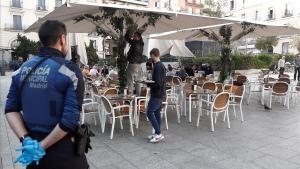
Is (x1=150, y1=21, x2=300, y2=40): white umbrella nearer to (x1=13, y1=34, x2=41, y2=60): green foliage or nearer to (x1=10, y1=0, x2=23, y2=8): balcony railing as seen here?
(x1=13, y1=34, x2=41, y2=60): green foliage

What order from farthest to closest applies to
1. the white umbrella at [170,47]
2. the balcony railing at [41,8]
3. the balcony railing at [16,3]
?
the balcony railing at [41,8]
the balcony railing at [16,3]
the white umbrella at [170,47]

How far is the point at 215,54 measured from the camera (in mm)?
22219

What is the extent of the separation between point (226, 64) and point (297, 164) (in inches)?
257

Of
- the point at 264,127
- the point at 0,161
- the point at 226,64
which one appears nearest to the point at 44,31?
the point at 0,161

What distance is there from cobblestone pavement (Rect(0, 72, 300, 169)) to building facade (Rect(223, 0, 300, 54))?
97.5ft

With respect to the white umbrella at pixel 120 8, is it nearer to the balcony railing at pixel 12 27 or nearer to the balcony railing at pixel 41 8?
the balcony railing at pixel 12 27

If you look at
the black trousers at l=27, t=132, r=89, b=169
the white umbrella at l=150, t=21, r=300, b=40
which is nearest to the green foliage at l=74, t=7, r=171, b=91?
the white umbrella at l=150, t=21, r=300, b=40

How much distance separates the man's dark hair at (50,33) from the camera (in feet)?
6.15

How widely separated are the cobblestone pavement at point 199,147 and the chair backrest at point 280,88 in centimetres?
155

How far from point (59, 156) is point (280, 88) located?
7.72 meters

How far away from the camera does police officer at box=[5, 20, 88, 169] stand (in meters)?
1.79

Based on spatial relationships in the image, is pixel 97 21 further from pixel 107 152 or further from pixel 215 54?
pixel 215 54

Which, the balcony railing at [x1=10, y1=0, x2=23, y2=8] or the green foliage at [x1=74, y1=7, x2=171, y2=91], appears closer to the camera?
the green foliage at [x1=74, y1=7, x2=171, y2=91]

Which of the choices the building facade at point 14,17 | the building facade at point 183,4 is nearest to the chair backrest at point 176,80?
the building facade at point 14,17
